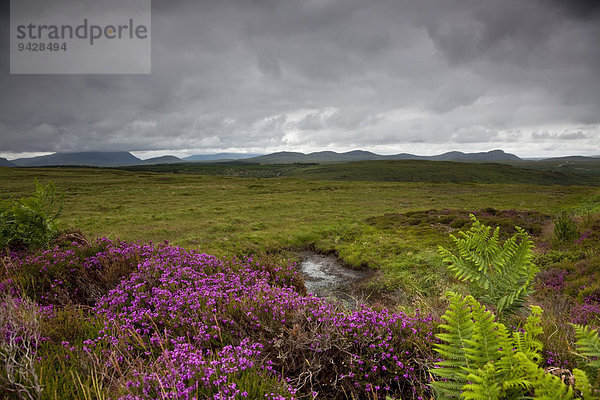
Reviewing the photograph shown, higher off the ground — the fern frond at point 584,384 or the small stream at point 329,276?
the fern frond at point 584,384

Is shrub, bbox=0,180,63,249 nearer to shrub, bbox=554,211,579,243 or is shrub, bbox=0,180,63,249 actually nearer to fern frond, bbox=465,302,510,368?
fern frond, bbox=465,302,510,368

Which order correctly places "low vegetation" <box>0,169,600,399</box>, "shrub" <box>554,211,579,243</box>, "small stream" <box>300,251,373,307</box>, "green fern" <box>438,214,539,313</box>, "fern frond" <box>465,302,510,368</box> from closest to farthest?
"fern frond" <box>465,302,510,368</box> < "low vegetation" <box>0,169,600,399</box> < "green fern" <box>438,214,539,313</box> < "small stream" <box>300,251,373,307</box> < "shrub" <box>554,211,579,243</box>

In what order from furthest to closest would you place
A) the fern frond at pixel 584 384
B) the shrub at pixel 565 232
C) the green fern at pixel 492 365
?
the shrub at pixel 565 232 → the green fern at pixel 492 365 → the fern frond at pixel 584 384

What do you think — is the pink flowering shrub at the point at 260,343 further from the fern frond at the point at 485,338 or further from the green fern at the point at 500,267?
the fern frond at the point at 485,338

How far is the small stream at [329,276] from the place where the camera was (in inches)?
384

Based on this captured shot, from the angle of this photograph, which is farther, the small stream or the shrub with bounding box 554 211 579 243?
the shrub with bounding box 554 211 579 243

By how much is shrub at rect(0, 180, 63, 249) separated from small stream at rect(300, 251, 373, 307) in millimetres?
7036

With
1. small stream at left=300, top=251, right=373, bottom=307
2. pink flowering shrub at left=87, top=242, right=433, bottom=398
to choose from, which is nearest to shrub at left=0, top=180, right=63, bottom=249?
pink flowering shrub at left=87, top=242, right=433, bottom=398

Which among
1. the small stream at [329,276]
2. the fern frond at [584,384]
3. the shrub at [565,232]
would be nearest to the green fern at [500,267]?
the fern frond at [584,384]

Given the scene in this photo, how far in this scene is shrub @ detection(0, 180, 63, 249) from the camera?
Result: 6582 millimetres

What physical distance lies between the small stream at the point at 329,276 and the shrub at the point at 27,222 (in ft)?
23.1

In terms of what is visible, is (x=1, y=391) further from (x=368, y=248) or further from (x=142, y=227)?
(x=142, y=227)

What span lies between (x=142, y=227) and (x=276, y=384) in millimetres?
20894

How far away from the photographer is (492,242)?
3777 mm
